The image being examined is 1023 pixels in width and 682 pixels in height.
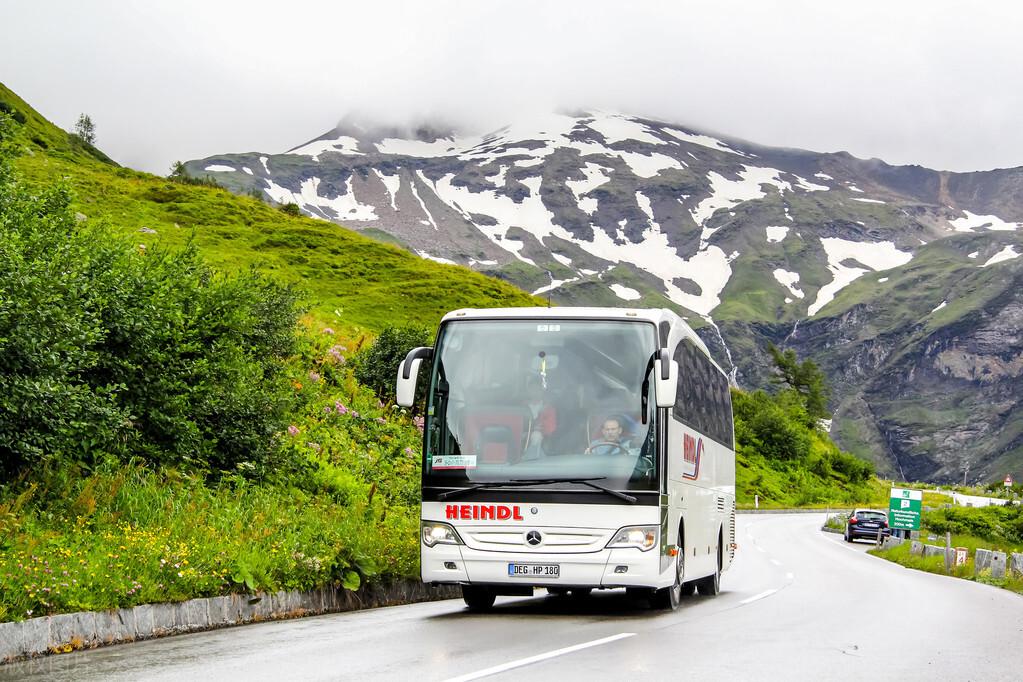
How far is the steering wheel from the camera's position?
12.8m

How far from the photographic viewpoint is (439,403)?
43.2 feet

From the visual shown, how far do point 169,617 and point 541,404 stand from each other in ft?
15.1

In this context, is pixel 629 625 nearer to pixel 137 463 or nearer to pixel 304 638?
pixel 304 638

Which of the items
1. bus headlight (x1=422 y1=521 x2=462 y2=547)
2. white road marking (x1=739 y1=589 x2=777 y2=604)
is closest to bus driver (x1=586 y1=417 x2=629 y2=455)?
bus headlight (x1=422 y1=521 x2=462 y2=547)

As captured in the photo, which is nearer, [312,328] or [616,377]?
[616,377]

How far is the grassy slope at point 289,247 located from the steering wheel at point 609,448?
1427 inches

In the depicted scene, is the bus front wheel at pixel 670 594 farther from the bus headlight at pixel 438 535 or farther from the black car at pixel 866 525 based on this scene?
the black car at pixel 866 525

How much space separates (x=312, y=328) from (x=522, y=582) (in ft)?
75.0

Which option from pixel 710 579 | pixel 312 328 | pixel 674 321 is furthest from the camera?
pixel 312 328

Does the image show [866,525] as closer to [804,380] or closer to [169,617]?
[169,617]

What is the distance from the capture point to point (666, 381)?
12.4 m

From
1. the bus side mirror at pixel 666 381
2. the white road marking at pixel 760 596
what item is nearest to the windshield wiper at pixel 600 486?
the bus side mirror at pixel 666 381

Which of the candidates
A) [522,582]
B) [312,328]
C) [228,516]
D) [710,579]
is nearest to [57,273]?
[228,516]

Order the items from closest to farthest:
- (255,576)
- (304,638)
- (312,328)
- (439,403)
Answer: (304,638)
(255,576)
(439,403)
(312,328)
